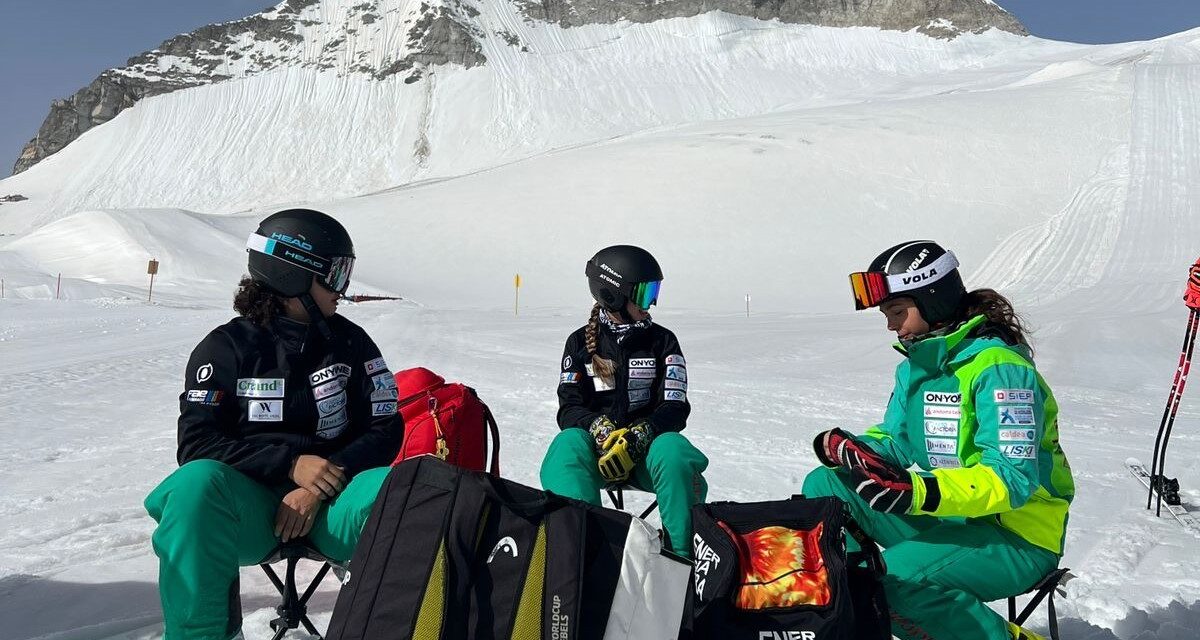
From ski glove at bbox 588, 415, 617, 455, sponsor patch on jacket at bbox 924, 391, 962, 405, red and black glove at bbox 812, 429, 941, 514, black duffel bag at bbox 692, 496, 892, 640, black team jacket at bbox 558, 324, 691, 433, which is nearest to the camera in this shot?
black duffel bag at bbox 692, 496, 892, 640

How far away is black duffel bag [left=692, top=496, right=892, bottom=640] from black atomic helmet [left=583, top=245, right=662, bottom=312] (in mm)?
1627

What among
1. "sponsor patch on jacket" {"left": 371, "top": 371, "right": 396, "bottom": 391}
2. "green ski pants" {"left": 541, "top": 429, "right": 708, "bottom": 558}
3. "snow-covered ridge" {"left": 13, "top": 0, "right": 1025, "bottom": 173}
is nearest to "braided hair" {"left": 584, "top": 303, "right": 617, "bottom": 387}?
"green ski pants" {"left": 541, "top": 429, "right": 708, "bottom": 558}

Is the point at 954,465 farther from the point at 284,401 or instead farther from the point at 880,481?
the point at 284,401

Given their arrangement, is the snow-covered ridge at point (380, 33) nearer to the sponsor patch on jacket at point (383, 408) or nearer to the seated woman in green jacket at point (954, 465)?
the sponsor patch on jacket at point (383, 408)

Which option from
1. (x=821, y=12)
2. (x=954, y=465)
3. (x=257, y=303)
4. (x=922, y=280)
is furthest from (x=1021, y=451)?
(x=821, y=12)

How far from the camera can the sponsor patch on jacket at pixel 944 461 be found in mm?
2631

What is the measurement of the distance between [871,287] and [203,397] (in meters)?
2.17

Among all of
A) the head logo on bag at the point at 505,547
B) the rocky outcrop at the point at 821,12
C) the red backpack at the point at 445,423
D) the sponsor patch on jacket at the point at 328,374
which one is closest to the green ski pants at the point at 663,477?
the red backpack at the point at 445,423

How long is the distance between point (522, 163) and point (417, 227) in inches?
404

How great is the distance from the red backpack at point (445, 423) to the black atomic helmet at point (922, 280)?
1.63 meters

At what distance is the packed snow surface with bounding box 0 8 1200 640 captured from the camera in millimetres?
4578

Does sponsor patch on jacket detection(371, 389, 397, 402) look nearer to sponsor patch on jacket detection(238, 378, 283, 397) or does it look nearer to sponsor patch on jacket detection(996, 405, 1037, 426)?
sponsor patch on jacket detection(238, 378, 283, 397)

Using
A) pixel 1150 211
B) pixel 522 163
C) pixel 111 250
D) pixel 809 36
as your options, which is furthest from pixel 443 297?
pixel 809 36

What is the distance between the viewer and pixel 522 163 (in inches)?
1614
